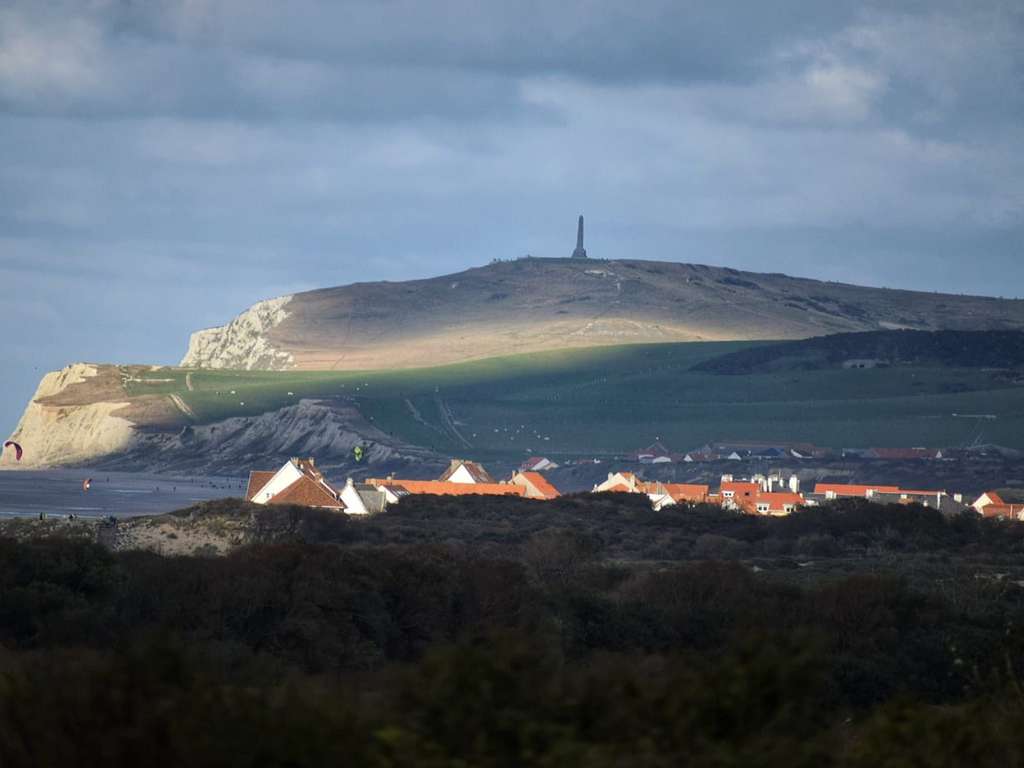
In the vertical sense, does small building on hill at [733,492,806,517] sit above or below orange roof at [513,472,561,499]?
below

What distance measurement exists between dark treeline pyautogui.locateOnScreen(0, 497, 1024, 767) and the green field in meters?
73.3

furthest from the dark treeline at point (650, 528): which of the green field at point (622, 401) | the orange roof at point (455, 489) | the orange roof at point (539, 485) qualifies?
the green field at point (622, 401)

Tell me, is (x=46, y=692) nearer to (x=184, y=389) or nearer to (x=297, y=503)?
(x=297, y=503)

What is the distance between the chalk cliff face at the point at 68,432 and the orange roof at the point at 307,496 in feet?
258

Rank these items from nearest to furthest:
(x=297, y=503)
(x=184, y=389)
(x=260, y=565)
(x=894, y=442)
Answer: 1. (x=260, y=565)
2. (x=297, y=503)
3. (x=894, y=442)
4. (x=184, y=389)

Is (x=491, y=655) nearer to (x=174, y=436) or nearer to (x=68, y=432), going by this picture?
(x=174, y=436)

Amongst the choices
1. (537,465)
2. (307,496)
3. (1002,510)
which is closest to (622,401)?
(537,465)

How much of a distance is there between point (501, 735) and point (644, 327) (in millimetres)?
179978

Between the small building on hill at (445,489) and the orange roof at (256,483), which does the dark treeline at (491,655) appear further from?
the small building on hill at (445,489)

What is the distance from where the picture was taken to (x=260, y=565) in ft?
64.3

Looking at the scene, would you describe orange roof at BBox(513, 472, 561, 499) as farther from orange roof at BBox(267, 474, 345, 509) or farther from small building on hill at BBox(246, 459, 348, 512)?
orange roof at BBox(267, 474, 345, 509)

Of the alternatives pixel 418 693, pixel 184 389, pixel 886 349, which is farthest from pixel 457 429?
pixel 418 693

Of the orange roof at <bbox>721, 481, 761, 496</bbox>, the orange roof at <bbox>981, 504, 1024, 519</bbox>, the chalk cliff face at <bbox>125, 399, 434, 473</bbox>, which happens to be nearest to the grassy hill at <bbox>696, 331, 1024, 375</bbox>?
the chalk cliff face at <bbox>125, 399, 434, 473</bbox>

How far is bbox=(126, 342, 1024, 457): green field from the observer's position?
118562 millimetres
